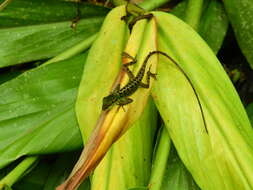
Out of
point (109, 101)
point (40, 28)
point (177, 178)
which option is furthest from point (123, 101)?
point (40, 28)

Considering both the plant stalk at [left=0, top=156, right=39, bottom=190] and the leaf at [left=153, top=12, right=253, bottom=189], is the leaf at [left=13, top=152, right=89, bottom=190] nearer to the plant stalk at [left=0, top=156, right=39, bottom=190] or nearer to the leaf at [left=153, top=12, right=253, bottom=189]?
the plant stalk at [left=0, top=156, right=39, bottom=190]

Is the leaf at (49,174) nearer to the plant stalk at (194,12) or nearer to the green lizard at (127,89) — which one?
the green lizard at (127,89)

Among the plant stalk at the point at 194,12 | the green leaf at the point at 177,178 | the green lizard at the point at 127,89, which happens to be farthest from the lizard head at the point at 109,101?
the plant stalk at the point at 194,12

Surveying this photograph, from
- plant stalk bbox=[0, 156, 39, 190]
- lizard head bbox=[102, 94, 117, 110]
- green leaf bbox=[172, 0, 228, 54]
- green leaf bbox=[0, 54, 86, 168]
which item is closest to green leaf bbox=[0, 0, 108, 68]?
green leaf bbox=[0, 54, 86, 168]

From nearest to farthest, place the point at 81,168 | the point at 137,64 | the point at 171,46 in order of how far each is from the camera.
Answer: the point at 81,168
the point at 137,64
the point at 171,46

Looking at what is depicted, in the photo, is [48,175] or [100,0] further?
[100,0]

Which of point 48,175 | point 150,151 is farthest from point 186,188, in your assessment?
point 48,175

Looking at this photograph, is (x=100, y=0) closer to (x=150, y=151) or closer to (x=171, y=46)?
(x=171, y=46)

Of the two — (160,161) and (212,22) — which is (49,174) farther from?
(212,22)
